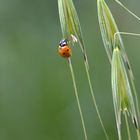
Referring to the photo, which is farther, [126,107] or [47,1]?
[47,1]

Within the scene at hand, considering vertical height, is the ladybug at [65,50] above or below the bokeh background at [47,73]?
above

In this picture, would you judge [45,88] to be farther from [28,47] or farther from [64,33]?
[64,33]

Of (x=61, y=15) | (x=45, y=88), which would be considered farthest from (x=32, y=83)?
(x=61, y=15)

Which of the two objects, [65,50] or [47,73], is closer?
[65,50]

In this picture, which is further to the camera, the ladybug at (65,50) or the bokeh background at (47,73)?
the bokeh background at (47,73)

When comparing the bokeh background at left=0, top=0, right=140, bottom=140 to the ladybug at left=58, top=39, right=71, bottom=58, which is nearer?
the ladybug at left=58, top=39, right=71, bottom=58

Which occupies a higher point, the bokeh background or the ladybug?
the ladybug

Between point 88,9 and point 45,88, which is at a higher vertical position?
point 88,9

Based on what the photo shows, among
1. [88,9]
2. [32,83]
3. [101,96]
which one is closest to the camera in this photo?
[101,96]
